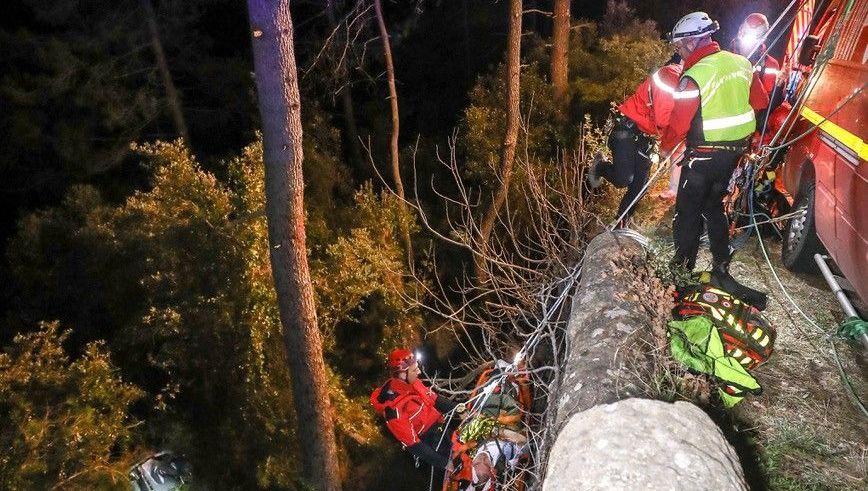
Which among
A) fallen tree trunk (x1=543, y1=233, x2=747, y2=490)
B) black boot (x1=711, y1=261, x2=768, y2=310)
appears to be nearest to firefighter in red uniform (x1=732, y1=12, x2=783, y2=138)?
black boot (x1=711, y1=261, x2=768, y2=310)

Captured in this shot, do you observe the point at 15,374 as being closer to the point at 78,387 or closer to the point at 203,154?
the point at 78,387

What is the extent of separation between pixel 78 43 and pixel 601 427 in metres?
14.0

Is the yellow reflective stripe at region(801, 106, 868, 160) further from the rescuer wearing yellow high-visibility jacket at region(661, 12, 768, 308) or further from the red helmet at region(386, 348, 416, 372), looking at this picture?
the red helmet at region(386, 348, 416, 372)

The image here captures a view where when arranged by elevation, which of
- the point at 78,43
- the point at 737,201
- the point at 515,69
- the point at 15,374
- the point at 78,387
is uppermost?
the point at 78,43

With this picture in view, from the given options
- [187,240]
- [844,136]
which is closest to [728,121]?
[844,136]

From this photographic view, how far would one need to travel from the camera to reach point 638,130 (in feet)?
13.4

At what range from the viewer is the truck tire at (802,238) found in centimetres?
425

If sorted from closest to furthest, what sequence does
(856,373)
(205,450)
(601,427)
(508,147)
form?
1. (601,427)
2. (856,373)
3. (205,450)
4. (508,147)

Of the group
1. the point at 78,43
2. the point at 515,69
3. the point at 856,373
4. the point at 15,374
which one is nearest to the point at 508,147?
the point at 515,69

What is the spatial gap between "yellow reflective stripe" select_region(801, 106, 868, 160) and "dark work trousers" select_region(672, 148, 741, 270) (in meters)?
0.57

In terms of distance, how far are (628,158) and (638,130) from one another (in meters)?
0.21

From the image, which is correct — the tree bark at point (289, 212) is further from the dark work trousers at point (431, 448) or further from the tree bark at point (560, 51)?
the tree bark at point (560, 51)

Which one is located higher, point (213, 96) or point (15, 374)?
point (213, 96)

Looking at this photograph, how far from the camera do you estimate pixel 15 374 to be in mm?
7105
